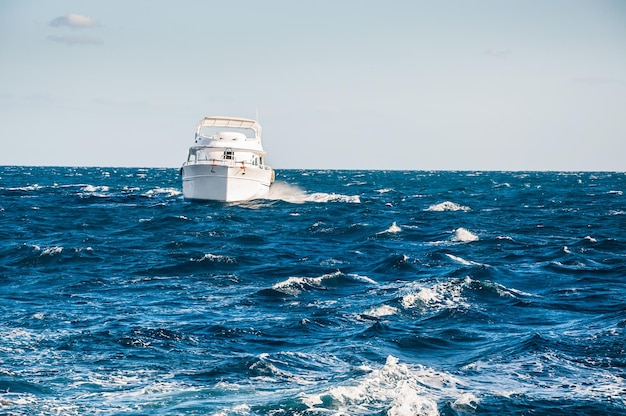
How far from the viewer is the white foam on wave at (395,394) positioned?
480 inches

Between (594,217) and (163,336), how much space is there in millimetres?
37156

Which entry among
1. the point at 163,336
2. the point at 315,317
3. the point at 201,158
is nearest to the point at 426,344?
the point at 315,317

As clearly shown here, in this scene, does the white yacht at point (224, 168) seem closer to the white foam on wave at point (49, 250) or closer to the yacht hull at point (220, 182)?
the yacht hull at point (220, 182)

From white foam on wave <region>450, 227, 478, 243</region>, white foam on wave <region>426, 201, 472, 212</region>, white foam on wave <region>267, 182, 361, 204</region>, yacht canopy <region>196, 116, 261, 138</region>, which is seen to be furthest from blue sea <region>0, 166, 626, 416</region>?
white foam on wave <region>267, 182, 361, 204</region>

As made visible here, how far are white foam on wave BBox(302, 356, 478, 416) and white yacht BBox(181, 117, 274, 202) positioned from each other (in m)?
39.3

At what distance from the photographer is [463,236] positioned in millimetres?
37125

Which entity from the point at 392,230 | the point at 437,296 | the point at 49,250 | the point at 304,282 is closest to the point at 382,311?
the point at 437,296

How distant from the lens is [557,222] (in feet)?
147

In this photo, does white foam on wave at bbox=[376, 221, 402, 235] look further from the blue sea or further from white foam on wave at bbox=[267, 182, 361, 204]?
white foam on wave at bbox=[267, 182, 361, 204]

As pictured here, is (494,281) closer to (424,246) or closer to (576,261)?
(576,261)

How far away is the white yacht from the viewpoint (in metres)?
52.9

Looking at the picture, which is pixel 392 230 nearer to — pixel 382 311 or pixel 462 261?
pixel 462 261

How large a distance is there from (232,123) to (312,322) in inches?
1677

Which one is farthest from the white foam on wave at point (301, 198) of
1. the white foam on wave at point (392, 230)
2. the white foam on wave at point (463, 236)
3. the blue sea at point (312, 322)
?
the white foam on wave at point (463, 236)
